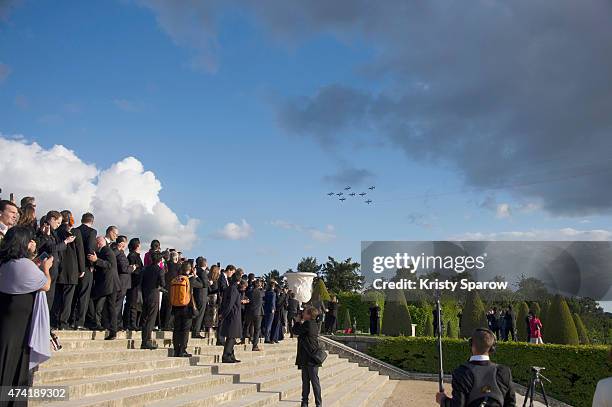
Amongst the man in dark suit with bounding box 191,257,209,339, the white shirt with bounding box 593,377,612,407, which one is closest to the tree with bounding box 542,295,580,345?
the man in dark suit with bounding box 191,257,209,339

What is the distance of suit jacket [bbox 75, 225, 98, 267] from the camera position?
31.9ft

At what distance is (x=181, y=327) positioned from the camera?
10523 millimetres

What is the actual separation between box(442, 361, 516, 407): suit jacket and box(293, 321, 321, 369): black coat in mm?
5105

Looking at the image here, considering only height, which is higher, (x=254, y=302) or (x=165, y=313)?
(x=254, y=302)

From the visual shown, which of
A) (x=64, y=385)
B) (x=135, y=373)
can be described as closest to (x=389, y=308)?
(x=135, y=373)

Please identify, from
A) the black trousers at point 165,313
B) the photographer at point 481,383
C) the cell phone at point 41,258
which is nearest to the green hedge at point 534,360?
the black trousers at point 165,313

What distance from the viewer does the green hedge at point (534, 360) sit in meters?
20.3

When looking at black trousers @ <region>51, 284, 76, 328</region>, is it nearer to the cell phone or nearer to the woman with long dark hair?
the cell phone

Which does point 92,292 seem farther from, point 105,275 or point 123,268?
point 123,268

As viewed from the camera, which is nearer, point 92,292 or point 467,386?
point 467,386

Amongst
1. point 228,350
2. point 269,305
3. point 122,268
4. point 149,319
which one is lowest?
point 228,350

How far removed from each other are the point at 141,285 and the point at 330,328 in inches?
661

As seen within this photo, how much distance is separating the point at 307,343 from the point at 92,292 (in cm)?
400

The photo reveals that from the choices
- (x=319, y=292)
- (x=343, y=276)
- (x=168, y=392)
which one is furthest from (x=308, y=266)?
(x=168, y=392)
